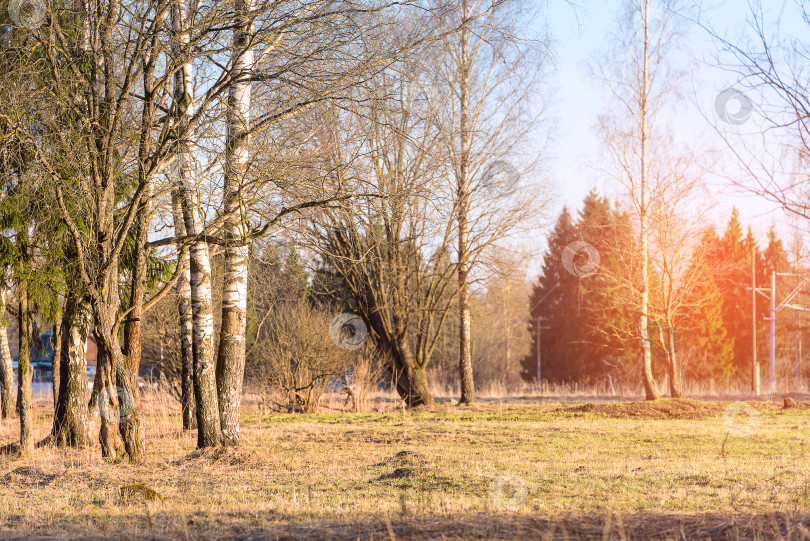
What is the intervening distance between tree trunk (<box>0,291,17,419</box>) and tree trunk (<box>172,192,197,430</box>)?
290 cm

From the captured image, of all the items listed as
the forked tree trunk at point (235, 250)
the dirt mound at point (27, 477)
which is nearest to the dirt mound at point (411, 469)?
the forked tree trunk at point (235, 250)

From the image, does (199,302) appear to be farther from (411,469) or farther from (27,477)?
(411,469)

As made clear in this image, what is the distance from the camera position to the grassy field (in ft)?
15.9

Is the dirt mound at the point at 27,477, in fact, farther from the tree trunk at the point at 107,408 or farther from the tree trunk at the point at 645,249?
the tree trunk at the point at 645,249

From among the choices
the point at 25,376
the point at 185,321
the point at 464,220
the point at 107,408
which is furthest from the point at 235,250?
the point at 464,220

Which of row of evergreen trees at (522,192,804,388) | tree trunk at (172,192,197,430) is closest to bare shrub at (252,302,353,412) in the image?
tree trunk at (172,192,197,430)

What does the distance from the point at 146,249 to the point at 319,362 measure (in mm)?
8738

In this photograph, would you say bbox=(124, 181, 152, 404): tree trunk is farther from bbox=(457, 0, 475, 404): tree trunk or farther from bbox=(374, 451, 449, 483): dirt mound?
bbox=(457, 0, 475, 404): tree trunk

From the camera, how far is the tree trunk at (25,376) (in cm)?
921

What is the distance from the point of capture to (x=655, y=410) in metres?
14.6

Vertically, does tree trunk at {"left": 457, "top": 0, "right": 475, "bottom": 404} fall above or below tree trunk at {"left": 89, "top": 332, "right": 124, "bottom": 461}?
above

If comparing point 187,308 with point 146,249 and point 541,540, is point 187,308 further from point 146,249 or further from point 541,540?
point 541,540

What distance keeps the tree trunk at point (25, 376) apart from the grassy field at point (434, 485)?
269 millimetres

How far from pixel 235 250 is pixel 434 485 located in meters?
3.73
